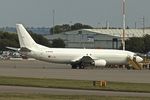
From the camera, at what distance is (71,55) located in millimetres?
77812

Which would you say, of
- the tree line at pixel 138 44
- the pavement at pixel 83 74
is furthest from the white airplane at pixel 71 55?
the tree line at pixel 138 44

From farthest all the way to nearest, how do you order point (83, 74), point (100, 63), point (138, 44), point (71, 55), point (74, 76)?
1. point (138, 44)
2. point (71, 55)
3. point (100, 63)
4. point (83, 74)
5. point (74, 76)

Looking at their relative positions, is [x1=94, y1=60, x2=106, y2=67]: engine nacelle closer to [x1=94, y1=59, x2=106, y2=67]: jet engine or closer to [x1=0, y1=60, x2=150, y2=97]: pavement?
[x1=94, y1=59, x2=106, y2=67]: jet engine

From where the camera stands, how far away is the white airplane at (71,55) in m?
76.9

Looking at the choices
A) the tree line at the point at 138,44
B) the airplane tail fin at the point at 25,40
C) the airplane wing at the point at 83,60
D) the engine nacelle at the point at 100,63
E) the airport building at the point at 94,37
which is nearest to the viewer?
the engine nacelle at the point at 100,63

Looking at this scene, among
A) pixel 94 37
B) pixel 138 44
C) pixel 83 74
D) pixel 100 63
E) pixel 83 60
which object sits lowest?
pixel 83 74

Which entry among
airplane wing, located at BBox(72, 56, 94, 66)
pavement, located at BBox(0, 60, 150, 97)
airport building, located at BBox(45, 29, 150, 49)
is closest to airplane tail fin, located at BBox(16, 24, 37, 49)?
airplane wing, located at BBox(72, 56, 94, 66)

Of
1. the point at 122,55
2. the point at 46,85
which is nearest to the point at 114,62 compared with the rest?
the point at 122,55

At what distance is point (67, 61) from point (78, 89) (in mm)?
45182

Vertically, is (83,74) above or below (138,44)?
below

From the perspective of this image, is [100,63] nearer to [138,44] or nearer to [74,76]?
[74,76]

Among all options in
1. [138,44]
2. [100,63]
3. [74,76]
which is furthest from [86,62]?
[138,44]

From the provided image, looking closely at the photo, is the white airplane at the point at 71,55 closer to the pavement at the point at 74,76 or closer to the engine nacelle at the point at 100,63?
the engine nacelle at the point at 100,63

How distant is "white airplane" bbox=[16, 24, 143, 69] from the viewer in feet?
252
